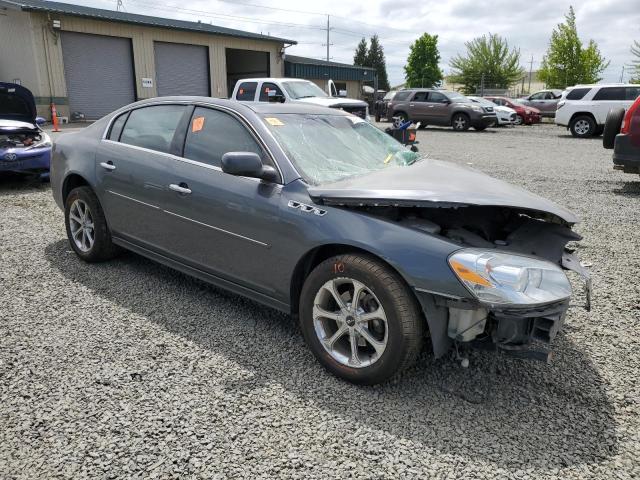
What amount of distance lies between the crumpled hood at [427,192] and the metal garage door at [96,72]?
2242 cm

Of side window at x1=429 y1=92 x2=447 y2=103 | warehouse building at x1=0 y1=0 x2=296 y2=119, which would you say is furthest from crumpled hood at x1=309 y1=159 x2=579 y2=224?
warehouse building at x1=0 y1=0 x2=296 y2=119

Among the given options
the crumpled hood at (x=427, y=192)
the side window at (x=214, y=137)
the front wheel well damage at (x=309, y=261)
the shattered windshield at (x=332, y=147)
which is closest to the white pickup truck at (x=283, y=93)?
the shattered windshield at (x=332, y=147)

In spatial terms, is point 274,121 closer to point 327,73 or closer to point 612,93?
point 612,93

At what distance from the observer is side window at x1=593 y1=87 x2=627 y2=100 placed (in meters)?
17.4

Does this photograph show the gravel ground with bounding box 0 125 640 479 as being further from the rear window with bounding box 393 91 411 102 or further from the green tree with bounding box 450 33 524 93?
the green tree with bounding box 450 33 524 93

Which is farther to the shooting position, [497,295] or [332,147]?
[332,147]

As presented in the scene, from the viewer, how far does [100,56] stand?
22.8 meters

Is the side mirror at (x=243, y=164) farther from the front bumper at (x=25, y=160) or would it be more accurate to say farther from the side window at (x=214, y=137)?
the front bumper at (x=25, y=160)

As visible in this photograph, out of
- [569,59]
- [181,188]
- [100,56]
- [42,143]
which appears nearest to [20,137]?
[42,143]

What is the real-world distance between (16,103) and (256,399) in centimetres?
752

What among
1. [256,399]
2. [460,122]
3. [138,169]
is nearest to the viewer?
[256,399]

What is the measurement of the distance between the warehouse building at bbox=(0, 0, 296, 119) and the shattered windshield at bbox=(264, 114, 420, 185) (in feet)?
68.2

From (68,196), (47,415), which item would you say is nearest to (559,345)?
(47,415)

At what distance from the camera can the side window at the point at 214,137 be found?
3.46 meters
